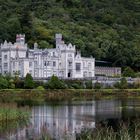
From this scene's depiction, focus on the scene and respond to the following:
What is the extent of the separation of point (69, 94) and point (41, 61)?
20438 mm

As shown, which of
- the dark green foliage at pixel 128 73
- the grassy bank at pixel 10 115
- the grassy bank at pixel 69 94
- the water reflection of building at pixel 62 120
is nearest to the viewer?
the water reflection of building at pixel 62 120

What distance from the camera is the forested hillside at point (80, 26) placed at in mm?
128500

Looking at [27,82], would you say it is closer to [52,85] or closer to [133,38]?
[52,85]

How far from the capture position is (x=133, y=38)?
158m

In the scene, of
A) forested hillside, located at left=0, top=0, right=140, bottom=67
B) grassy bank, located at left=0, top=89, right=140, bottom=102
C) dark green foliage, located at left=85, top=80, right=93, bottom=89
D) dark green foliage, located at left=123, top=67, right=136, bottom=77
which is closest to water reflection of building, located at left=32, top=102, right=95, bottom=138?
grassy bank, located at left=0, top=89, right=140, bottom=102

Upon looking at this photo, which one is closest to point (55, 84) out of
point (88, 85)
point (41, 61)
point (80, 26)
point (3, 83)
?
point (88, 85)

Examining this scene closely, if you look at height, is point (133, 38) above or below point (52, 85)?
above

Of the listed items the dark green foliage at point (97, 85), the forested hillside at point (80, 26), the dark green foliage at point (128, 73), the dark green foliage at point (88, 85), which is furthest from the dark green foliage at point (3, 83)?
the forested hillside at point (80, 26)

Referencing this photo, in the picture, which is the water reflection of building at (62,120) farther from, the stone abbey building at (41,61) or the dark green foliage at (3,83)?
the stone abbey building at (41,61)

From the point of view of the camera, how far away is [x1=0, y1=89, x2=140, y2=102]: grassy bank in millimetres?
80775

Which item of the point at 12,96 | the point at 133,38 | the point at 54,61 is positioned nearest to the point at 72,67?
the point at 54,61

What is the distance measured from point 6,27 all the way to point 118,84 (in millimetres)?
48129

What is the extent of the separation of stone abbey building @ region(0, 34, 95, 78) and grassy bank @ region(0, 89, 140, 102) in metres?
17.5

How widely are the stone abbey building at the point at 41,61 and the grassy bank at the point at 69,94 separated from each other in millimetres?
17515
